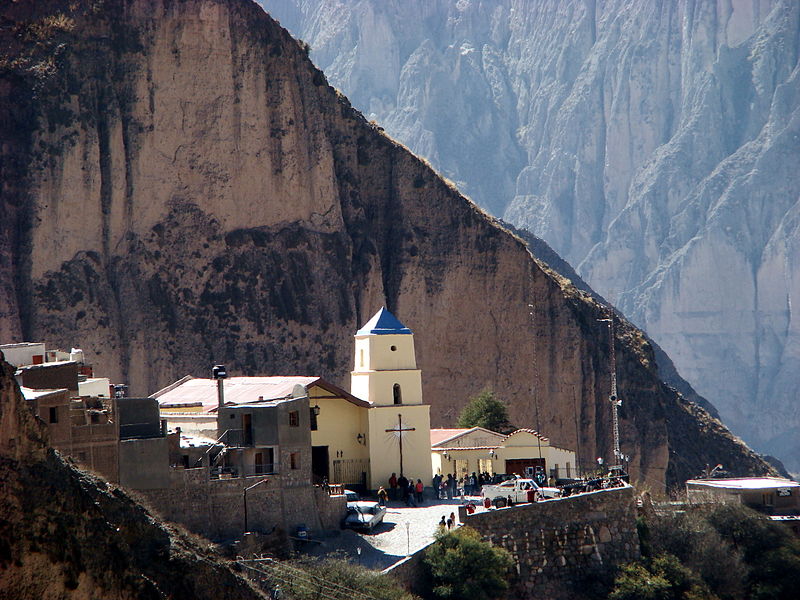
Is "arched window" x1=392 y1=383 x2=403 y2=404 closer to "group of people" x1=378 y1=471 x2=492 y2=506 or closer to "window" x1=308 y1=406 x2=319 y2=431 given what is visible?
"group of people" x1=378 y1=471 x2=492 y2=506

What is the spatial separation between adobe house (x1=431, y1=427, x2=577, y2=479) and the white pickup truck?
5.50 metres

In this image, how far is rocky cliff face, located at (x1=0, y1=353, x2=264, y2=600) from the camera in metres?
21.7

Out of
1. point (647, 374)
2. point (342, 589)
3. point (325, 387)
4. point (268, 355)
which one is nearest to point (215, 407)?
point (325, 387)

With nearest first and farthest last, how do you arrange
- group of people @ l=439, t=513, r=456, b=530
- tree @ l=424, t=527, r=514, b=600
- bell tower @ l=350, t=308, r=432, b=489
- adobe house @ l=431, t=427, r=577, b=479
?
1. tree @ l=424, t=527, r=514, b=600
2. group of people @ l=439, t=513, r=456, b=530
3. bell tower @ l=350, t=308, r=432, b=489
4. adobe house @ l=431, t=427, r=577, b=479

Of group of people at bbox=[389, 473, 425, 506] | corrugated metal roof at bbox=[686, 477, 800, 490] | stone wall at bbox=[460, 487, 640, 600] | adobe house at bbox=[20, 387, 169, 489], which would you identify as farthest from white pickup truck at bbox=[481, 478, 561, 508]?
corrugated metal roof at bbox=[686, 477, 800, 490]

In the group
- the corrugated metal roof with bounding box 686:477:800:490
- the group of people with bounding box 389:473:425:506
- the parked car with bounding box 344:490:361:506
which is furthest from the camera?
the corrugated metal roof with bounding box 686:477:800:490

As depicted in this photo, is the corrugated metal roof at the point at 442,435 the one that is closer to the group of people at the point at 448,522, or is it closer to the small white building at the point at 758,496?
the small white building at the point at 758,496

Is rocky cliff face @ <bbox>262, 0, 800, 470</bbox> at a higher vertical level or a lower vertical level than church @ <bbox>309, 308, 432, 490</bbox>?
higher

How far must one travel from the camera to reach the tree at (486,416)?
54.4m

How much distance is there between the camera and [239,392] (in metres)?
39.8

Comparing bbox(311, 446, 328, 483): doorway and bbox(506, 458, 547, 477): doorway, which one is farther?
bbox(506, 458, 547, 477): doorway

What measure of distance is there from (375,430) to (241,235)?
25.8 m

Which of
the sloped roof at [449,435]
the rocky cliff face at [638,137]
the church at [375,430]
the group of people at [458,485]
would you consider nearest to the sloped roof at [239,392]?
the church at [375,430]

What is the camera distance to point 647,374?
259 feet
